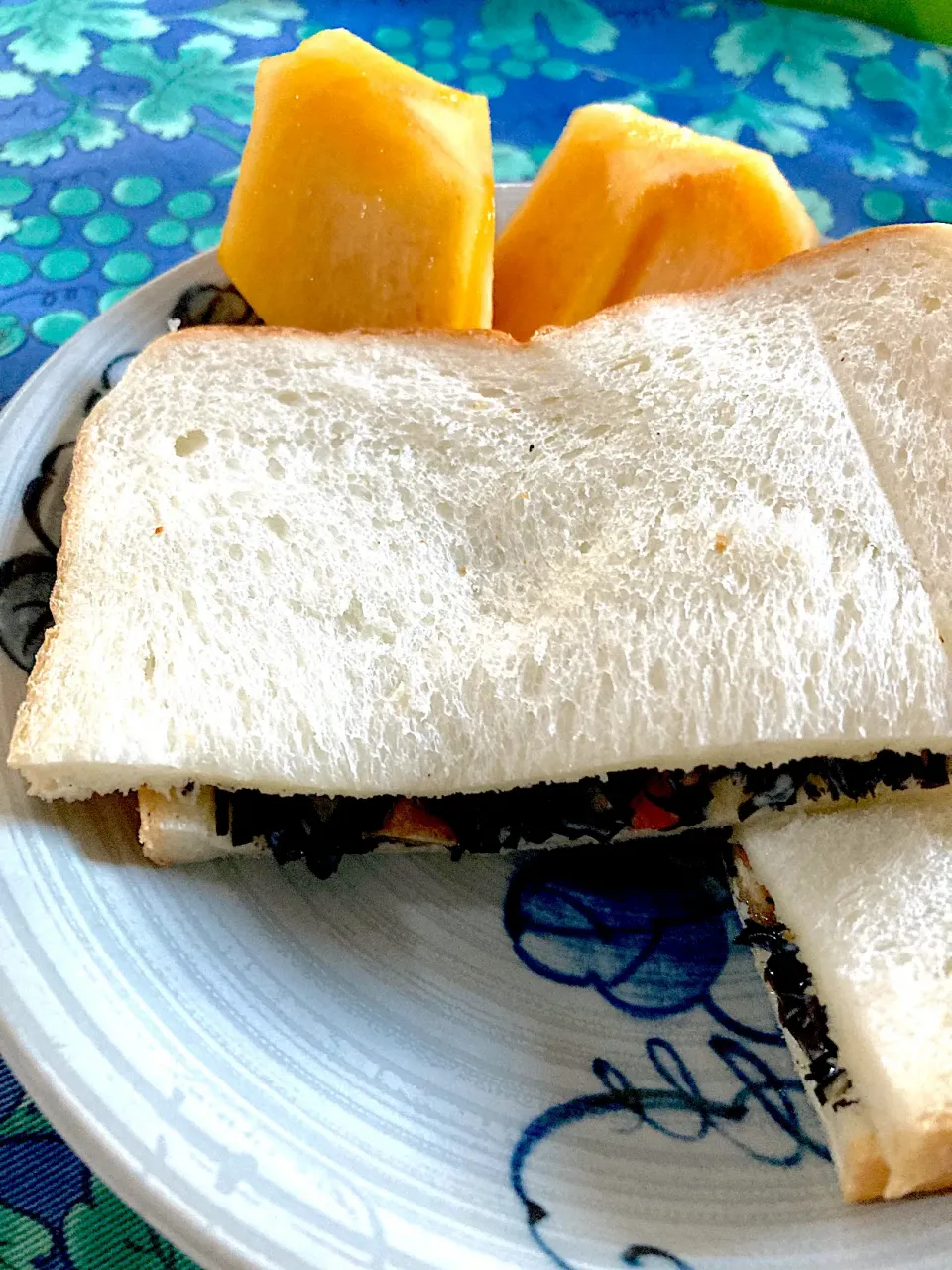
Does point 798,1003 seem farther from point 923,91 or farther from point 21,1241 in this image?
point 923,91

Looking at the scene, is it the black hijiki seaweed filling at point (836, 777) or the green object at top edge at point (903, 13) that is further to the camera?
the green object at top edge at point (903, 13)

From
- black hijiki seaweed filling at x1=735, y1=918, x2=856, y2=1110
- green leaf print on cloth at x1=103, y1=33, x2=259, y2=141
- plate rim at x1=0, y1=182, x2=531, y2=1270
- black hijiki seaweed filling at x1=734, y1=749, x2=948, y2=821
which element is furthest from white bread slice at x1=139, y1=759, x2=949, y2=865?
green leaf print on cloth at x1=103, y1=33, x2=259, y2=141

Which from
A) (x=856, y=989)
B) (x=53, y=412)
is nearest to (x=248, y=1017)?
(x=856, y=989)

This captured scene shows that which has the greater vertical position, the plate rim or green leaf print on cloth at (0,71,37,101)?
green leaf print on cloth at (0,71,37,101)

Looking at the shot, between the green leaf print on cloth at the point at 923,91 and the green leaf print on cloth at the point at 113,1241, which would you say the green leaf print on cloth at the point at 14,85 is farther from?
the green leaf print on cloth at the point at 113,1241

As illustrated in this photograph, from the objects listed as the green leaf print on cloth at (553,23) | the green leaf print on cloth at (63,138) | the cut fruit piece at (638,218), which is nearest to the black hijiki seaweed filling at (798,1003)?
the cut fruit piece at (638,218)

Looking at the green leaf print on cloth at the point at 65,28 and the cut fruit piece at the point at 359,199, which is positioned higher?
the cut fruit piece at the point at 359,199

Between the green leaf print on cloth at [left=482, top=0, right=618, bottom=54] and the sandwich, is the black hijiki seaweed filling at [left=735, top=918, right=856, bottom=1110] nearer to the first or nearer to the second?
the sandwich
